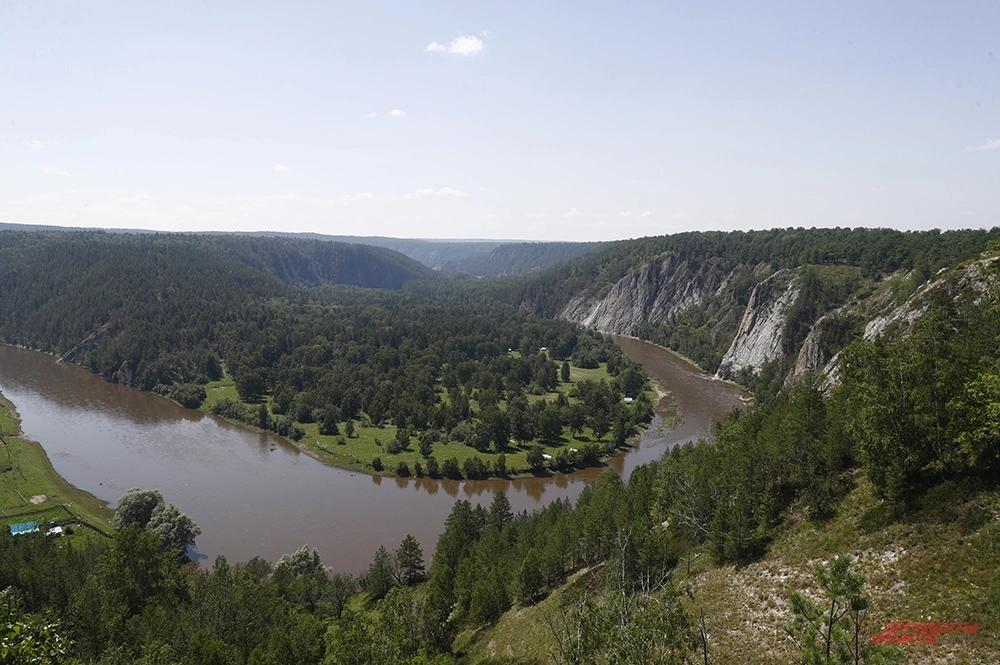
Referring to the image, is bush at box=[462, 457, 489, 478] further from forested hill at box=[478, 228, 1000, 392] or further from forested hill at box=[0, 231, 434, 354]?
forested hill at box=[0, 231, 434, 354]

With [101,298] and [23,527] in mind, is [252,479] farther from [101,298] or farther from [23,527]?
[101,298]

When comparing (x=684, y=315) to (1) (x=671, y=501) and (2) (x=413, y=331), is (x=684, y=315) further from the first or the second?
(1) (x=671, y=501)

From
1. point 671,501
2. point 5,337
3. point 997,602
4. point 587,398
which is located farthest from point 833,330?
point 5,337

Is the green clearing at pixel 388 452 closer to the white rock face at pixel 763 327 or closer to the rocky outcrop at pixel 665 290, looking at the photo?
the white rock face at pixel 763 327

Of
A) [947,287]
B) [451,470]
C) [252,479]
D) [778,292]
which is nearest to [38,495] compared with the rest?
[252,479]

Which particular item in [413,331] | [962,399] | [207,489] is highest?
[962,399]

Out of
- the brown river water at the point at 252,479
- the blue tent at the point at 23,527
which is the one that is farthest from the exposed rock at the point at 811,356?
the blue tent at the point at 23,527
